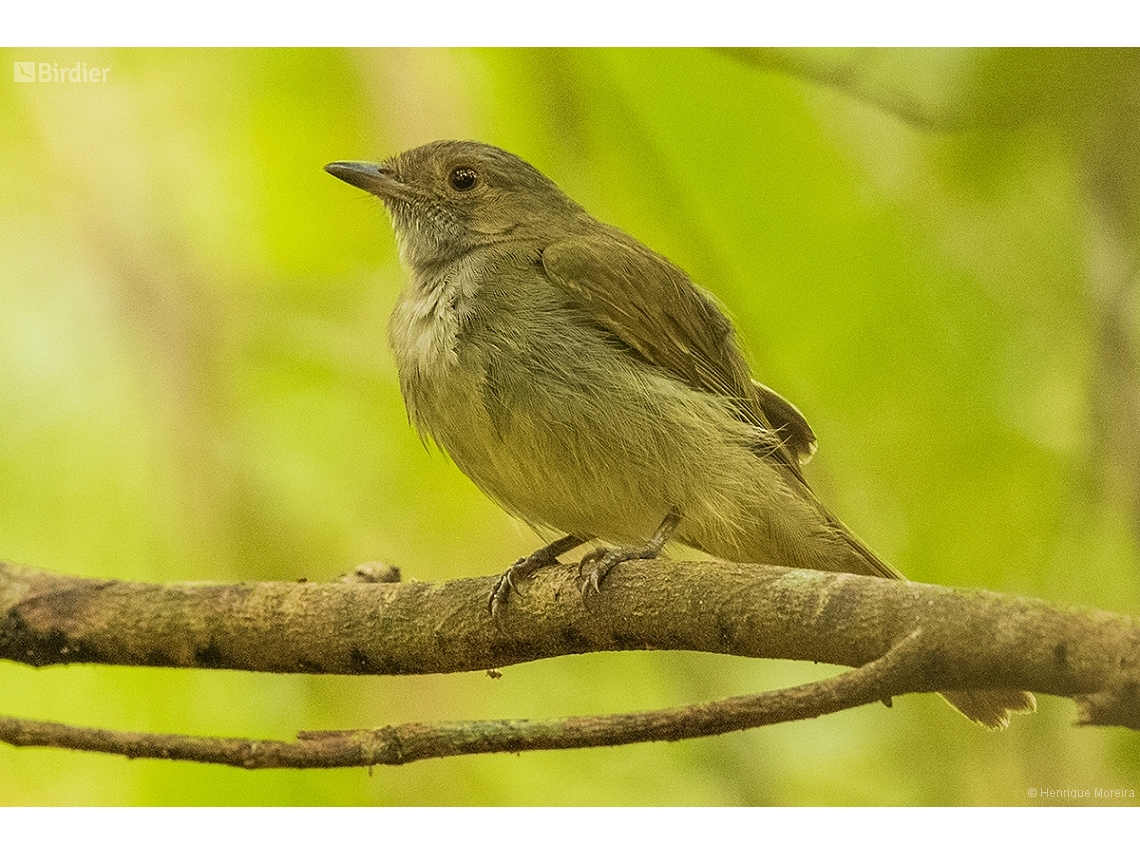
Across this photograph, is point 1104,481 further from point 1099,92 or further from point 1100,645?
point 1099,92

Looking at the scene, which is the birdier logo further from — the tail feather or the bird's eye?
the tail feather

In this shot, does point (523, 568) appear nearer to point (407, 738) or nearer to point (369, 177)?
point (407, 738)

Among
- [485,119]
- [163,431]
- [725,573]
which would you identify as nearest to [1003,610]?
[725,573]

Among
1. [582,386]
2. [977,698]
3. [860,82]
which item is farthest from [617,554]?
[860,82]

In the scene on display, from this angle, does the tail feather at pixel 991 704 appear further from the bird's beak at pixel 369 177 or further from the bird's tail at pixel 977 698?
the bird's beak at pixel 369 177

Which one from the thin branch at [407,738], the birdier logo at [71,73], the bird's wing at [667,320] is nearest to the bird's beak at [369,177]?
the bird's wing at [667,320]

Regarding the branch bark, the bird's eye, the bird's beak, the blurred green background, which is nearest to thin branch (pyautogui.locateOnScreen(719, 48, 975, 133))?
the blurred green background
